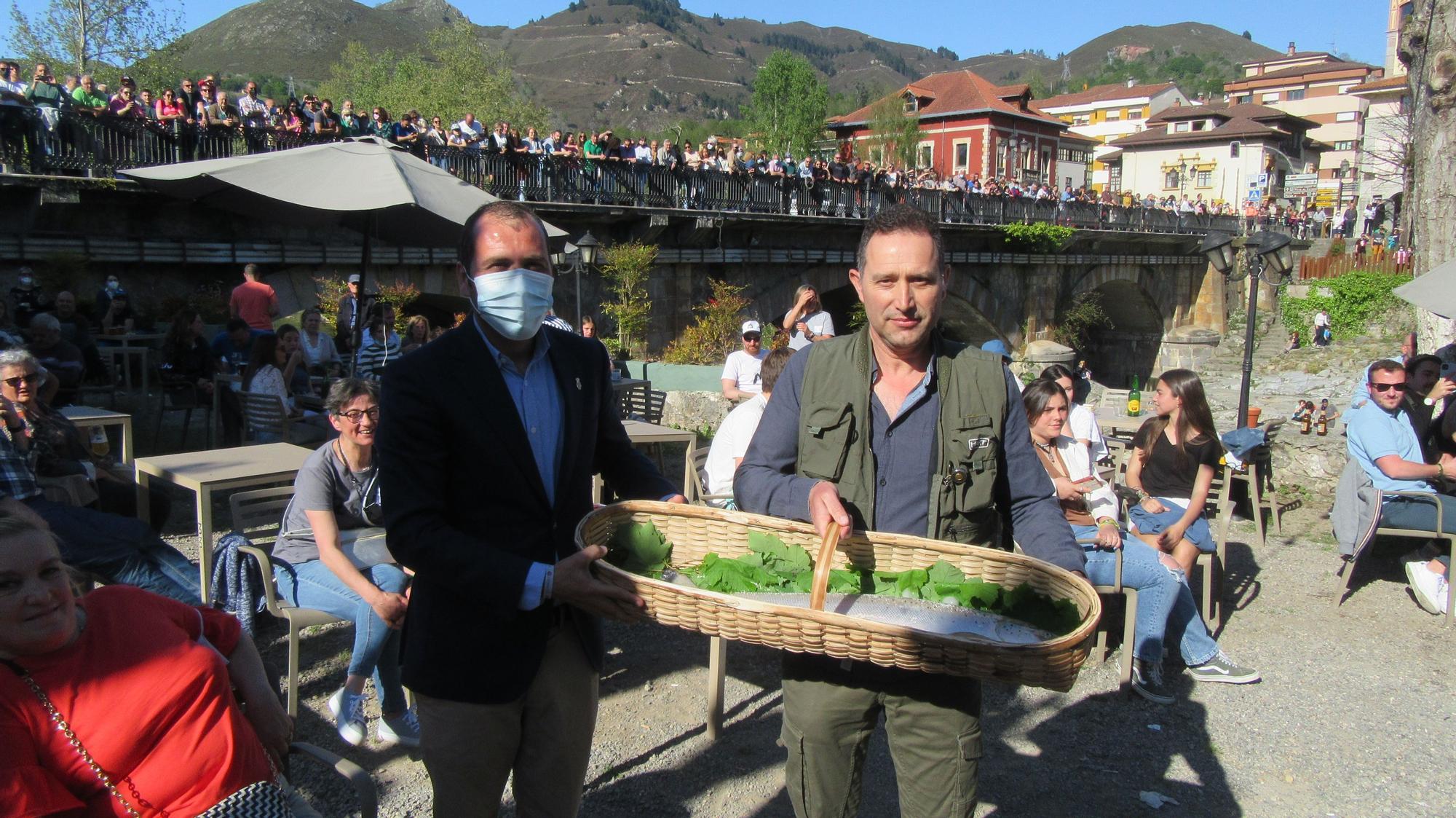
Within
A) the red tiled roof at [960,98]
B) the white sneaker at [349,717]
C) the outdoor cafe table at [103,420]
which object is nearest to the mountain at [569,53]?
the red tiled roof at [960,98]

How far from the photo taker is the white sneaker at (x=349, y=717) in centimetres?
333

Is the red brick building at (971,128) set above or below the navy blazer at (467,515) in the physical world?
above

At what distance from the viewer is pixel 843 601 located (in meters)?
1.96

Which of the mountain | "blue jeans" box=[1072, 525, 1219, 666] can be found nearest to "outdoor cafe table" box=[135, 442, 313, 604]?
"blue jeans" box=[1072, 525, 1219, 666]

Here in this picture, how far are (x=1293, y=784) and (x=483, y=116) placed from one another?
44.7 m

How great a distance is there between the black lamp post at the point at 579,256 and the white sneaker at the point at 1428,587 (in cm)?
927

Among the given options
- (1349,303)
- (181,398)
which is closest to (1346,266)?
(1349,303)

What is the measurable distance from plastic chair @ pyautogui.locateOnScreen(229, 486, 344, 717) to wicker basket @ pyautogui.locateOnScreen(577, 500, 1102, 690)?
5.95 ft

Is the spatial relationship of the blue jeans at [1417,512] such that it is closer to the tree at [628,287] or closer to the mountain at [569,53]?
the tree at [628,287]

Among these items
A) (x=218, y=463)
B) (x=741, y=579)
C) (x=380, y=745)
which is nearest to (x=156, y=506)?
(x=218, y=463)

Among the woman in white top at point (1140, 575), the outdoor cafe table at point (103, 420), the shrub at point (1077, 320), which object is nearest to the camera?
the woman in white top at point (1140, 575)

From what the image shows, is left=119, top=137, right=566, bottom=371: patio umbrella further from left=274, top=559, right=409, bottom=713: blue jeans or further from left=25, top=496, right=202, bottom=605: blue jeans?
left=274, top=559, right=409, bottom=713: blue jeans

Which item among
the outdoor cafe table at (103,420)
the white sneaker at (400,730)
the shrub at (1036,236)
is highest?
the shrub at (1036,236)

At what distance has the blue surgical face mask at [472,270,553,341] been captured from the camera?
6.15ft
